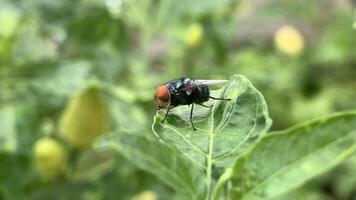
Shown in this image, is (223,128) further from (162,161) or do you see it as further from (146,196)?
(146,196)

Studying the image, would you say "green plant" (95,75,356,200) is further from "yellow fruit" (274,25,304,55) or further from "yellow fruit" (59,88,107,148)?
"yellow fruit" (274,25,304,55)

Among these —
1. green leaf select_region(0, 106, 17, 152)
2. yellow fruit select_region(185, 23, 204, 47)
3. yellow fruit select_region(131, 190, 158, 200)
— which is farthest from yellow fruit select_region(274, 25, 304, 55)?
green leaf select_region(0, 106, 17, 152)

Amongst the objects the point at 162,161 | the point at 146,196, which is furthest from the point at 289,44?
the point at 162,161

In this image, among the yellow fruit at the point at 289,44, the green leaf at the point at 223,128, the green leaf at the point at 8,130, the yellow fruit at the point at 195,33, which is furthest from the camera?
the yellow fruit at the point at 289,44

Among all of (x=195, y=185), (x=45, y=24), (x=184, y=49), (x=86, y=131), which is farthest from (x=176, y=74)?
(x=195, y=185)

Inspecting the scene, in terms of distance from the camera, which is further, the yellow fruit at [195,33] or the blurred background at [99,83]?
the yellow fruit at [195,33]

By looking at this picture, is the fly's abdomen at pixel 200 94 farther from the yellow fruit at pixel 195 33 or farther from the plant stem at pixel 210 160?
the yellow fruit at pixel 195 33

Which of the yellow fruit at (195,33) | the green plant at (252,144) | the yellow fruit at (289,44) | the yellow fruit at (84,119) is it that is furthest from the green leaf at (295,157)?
the yellow fruit at (289,44)
